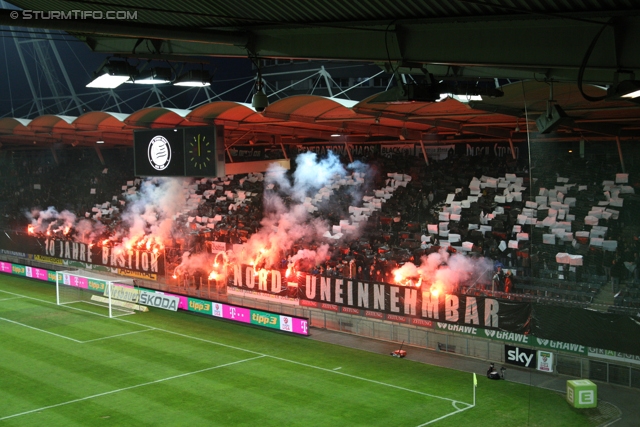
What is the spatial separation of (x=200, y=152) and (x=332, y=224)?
1072 centimetres

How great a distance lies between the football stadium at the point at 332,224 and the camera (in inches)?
445

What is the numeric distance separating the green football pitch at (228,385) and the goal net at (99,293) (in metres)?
2.83

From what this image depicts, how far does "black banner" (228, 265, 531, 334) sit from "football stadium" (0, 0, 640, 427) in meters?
0.08

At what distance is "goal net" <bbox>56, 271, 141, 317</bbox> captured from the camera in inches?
1213

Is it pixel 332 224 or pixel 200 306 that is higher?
pixel 332 224

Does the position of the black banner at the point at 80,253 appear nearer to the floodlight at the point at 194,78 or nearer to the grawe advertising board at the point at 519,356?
the grawe advertising board at the point at 519,356

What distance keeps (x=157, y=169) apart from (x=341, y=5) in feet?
55.6

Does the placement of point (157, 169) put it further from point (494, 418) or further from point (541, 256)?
point (541, 256)

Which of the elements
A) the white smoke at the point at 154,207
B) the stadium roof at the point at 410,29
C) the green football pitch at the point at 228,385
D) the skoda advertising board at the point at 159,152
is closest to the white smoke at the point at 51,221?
the white smoke at the point at 154,207

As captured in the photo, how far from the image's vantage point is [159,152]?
84.8 ft

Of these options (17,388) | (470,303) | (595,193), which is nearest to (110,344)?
(17,388)

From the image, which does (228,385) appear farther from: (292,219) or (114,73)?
(292,219)

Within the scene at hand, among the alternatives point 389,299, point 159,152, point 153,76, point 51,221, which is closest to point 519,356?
point 389,299

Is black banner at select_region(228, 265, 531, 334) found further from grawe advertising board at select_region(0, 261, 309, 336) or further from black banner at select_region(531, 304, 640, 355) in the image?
black banner at select_region(531, 304, 640, 355)
